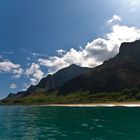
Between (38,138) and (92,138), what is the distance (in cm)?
898

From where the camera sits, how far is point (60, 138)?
143 feet

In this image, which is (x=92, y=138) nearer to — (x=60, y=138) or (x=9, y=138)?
(x=60, y=138)

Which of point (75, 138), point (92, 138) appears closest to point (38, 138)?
point (75, 138)

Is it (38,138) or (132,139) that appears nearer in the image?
(132,139)

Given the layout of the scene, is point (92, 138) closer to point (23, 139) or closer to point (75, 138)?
point (75, 138)

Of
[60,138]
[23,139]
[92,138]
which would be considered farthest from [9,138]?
[92,138]

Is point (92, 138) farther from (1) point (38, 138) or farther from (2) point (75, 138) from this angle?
(1) point (38, 138)

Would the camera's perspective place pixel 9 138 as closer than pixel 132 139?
No

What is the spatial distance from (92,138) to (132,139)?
6240 mm

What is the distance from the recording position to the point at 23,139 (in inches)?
1740

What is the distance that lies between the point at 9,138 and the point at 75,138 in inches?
443

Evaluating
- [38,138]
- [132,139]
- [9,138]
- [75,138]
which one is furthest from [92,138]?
[9,138]

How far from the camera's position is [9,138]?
45188mm

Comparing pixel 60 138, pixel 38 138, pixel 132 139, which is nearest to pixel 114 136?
pixel 132 139
